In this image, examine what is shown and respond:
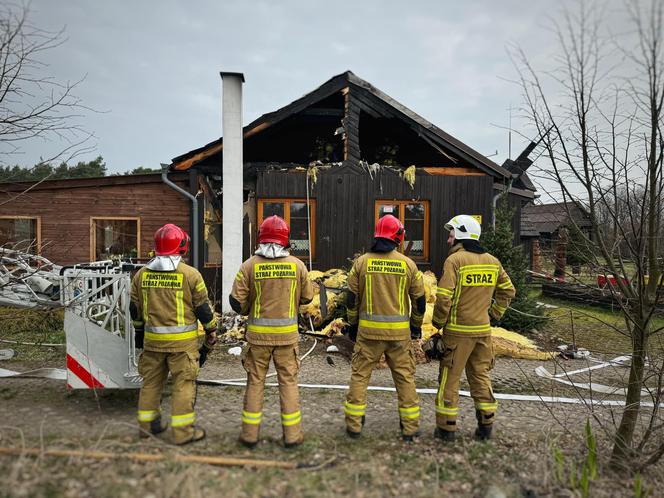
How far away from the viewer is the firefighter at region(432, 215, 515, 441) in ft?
11.9

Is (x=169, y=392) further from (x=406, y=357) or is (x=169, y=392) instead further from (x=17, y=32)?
(x=17, y=32)

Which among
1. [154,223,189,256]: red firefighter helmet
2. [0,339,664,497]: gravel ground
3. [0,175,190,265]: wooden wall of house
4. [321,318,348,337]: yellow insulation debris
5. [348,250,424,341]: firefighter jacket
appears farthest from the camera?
[0,175,190,265]: wooden wall of house

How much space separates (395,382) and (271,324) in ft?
4.16

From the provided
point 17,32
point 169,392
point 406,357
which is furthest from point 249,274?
point 17,32

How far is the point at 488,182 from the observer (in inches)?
378

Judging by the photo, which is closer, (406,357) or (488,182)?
(406,357)

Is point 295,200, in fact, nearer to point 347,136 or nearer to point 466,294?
point 347,136

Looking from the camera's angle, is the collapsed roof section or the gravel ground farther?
the collapsed roof section

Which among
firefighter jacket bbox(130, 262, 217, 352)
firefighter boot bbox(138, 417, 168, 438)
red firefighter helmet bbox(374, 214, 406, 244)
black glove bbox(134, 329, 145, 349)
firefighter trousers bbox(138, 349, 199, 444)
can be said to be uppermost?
A: red firefighter helmet bbox(374, 214, 406, 244)

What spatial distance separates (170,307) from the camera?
3506 millimetres

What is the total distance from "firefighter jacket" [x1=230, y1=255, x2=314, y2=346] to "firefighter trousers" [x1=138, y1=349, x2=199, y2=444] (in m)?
0.60

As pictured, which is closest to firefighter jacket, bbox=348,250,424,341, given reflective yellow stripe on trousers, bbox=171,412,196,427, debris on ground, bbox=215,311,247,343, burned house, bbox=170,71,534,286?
reflective yellow stripe on trousers, bbox=171,412,196,427

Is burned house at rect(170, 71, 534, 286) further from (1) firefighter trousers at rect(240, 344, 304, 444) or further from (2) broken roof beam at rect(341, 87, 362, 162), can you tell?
(1) firefighter trousers at rect(240, 344, 304, 444)

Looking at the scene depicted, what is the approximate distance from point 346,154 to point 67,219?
21.8ft
